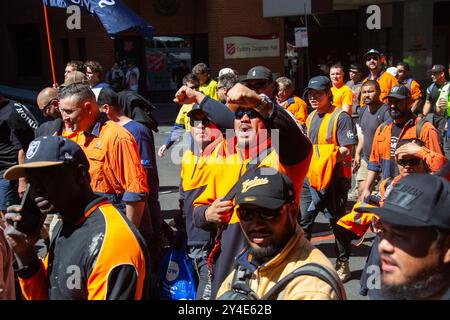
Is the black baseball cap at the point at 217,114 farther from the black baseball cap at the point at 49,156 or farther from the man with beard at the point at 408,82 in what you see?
the man with beard at the point at 408,82

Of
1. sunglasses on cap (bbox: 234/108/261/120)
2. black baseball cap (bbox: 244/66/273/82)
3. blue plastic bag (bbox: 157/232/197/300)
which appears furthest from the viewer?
blue plastic bag (bbox: 157/232/197/300)

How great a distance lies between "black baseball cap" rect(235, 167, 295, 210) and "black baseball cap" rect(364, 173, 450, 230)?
1.71ft

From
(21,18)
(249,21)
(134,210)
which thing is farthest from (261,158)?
(21,18)

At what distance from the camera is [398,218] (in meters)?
2.23

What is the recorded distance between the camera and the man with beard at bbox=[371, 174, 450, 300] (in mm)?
2195

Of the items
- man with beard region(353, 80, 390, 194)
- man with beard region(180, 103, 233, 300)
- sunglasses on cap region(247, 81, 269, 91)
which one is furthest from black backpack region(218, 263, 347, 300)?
man with beard region(353, 80, 390, 194)

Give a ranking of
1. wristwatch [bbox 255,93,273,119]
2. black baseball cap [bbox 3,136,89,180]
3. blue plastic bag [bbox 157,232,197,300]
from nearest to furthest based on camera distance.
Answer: black baseball cap [bbox 3,136,89,180] < wristwatch [bbox 255,93,273,119] < blue plastic bag [bbox 157,232,197,300]

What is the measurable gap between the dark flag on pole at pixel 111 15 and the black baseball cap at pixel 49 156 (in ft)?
19.4

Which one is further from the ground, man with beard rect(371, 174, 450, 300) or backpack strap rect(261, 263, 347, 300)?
man with beard rect(371, 174, 450, 300)

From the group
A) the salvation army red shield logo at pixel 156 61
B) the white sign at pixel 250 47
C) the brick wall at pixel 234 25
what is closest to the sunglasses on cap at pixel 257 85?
the brick wall at pixel 234 25

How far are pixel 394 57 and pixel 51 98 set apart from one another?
20.9m

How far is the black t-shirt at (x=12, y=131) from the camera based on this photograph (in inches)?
254

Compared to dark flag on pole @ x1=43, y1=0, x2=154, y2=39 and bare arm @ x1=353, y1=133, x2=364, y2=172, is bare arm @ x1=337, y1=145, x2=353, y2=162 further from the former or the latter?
dark flag on pole @ x1=43, y1=0, x2=154, y2=39

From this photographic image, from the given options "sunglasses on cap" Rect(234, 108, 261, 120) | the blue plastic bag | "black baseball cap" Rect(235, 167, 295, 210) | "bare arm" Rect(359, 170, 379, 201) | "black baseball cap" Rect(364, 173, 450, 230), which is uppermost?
"sunglasses on cap" Rect(234, 108, 261, 120)
